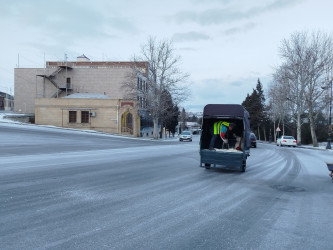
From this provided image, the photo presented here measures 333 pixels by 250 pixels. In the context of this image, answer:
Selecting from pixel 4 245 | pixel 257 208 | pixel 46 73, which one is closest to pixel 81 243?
pixel 4 245

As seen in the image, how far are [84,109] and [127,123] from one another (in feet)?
25.7

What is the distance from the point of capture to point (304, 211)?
7.14 metres

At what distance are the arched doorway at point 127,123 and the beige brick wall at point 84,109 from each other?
2037mm

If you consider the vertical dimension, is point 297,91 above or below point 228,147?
above

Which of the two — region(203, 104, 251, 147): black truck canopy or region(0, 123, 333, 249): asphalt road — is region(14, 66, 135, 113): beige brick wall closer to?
region(203, 104, 251, 147): black truck canopy

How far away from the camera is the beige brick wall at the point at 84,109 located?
50.6 metres

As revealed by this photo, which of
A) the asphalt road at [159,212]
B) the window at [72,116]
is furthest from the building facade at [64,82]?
the asphalt road at [159,212]

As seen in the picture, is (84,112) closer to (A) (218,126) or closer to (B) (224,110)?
(A) (218,126)

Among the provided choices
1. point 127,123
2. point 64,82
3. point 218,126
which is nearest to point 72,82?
point 64,82

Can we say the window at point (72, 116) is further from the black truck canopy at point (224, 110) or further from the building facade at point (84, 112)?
the black truck canopy at point (224, 110)

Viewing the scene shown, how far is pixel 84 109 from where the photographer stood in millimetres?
50875

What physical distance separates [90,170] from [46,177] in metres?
2.29

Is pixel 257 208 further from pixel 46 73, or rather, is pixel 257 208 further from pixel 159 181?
pixel 46 73

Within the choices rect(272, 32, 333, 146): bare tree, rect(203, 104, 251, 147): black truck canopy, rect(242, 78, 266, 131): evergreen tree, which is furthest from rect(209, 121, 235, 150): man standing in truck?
rect(242, 78, 266, 131): evergreen tree
